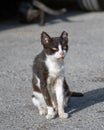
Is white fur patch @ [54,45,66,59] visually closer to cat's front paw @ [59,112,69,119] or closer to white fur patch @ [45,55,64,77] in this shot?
white fur patch @ [45,55,64,77]

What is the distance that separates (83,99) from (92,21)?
6.32 metres

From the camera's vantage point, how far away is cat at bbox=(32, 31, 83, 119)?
19.7 feet

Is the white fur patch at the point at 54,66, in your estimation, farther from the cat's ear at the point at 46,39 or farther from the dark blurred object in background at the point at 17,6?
the dark blurred object in background at the point at 17,6

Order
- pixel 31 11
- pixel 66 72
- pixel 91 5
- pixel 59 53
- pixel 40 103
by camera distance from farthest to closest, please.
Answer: pixel 91 5, pixel 31 11, pixel 66 72, pixel 40 103, pixel 59 53

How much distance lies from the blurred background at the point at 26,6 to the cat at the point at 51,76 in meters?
6.76

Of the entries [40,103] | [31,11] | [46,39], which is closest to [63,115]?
[40,103]

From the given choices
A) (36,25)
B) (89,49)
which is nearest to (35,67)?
(89,49)

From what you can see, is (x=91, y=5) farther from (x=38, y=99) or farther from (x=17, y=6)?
(x=38, y=99)

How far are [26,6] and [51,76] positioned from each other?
698 cm

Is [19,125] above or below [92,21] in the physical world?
above

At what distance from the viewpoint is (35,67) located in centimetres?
631

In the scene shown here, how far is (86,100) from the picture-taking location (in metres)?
6.82

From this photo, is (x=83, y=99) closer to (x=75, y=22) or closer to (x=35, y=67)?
(x=35, y=67)

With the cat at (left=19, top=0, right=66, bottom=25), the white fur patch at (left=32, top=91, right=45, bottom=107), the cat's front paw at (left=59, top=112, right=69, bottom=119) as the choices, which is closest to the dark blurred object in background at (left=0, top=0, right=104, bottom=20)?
the cat at (left=19, top=0, right=66, bottom=25)
